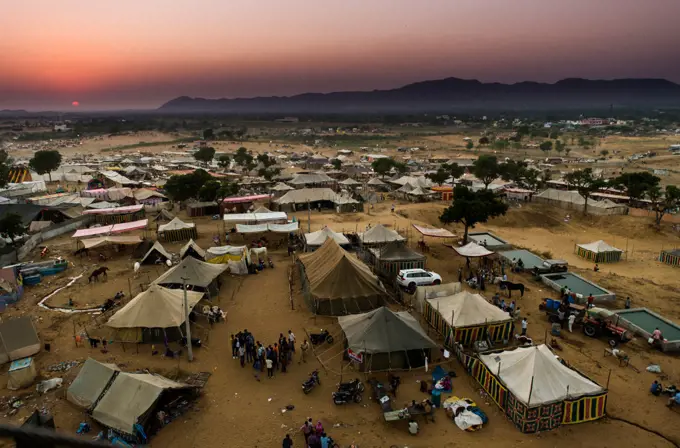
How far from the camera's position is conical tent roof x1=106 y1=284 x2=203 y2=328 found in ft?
51.6

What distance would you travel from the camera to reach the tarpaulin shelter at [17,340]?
14.7 meters

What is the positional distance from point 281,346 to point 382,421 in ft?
14.1

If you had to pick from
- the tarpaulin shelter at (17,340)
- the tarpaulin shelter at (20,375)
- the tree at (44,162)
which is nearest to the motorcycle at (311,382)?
the tarpaulin shelter at (20,375)

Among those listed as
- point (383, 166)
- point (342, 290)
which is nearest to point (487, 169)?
point (383, 166)

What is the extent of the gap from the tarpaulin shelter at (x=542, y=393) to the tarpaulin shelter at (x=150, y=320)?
1105cm

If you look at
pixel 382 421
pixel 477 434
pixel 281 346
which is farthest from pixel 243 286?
pixel 477 434

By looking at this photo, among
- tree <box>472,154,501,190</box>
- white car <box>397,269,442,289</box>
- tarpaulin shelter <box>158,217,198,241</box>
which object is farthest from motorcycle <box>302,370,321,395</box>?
tree <box>472,154,501,190</box>

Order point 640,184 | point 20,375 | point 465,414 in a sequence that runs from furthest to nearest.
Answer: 1. point 640,184
2. point 20,375
3. point 465,414

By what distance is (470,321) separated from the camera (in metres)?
15.6

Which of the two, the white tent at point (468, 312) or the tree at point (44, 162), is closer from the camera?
the white tent at point (468, 312)

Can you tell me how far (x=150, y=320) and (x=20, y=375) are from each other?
3965 mm

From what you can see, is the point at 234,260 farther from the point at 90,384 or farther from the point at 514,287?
the point at 514,287

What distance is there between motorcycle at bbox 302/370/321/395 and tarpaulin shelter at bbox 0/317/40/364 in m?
9.62

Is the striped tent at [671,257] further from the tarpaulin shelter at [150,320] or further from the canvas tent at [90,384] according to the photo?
the canvas tent at [90,384]
